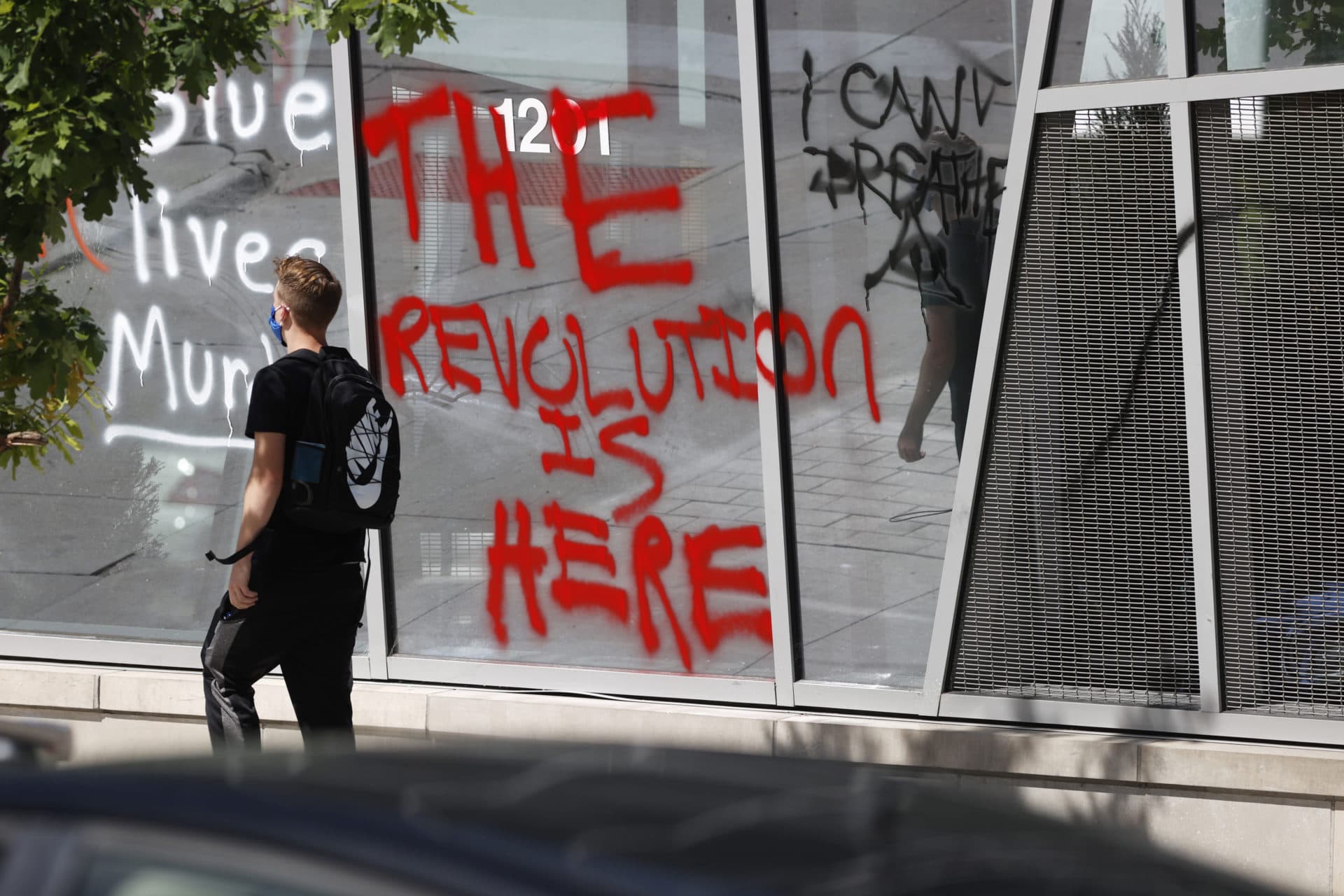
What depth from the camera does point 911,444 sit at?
232 inches

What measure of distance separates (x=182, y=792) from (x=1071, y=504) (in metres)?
4.25

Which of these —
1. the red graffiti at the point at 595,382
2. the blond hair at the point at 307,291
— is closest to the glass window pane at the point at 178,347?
the red graffiti at the point at 595,382

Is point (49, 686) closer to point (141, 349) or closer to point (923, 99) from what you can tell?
point (141, 349)

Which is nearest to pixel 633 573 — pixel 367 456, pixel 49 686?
pixel 367 456

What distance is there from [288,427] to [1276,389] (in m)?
3.19

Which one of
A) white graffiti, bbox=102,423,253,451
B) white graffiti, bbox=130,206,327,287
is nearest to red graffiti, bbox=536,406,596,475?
white graffiti, bbox=130,206,327,287

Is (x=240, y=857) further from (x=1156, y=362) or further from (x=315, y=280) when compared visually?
(x=1156, y=362)

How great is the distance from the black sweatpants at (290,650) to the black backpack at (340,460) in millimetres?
186

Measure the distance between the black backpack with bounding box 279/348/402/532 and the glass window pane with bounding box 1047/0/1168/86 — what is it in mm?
2621

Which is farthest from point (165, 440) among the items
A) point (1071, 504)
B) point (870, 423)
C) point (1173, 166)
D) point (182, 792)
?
point (182, 792)

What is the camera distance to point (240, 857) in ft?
5.70

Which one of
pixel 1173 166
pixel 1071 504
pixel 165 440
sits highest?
pixel 1173 166

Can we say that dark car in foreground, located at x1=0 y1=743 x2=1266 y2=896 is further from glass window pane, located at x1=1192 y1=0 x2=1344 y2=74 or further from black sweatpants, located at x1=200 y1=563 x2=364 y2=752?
glass window pane, located at x1=1192 y1=0 x2=1344 y2=74

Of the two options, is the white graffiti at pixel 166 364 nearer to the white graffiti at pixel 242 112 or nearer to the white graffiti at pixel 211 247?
the white graffiti at pixel 211 247
